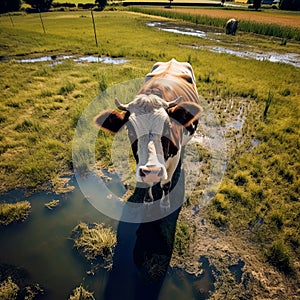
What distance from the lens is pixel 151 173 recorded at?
9.81ft

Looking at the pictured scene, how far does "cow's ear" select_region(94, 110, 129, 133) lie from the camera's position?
11.7ft

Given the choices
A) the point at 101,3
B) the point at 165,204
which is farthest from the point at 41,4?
the point at 165,204

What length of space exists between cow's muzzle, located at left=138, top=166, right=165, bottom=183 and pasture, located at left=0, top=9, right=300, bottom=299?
4.92ft

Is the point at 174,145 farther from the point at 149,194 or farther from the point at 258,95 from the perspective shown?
the point at 258,95

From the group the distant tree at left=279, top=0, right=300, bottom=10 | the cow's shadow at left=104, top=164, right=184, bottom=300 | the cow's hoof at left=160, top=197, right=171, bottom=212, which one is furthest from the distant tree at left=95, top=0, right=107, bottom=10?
the cow's shadow at left=104, top=164, right=184, bottom=300

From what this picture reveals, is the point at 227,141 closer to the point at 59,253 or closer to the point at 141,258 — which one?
the point at 141,258

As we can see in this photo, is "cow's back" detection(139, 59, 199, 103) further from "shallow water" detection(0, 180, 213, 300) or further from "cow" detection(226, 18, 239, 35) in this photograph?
"cow" detection(226, 18, 239, 35)

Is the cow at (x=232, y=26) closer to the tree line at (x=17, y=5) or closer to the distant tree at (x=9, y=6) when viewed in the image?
the tree line at (x=17, y=5)

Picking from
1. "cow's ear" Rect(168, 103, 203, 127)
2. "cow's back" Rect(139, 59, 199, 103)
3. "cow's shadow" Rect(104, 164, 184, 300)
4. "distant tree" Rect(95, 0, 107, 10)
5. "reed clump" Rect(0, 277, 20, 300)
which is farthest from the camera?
"distant tree" Rect(95, 0, 107, 10)

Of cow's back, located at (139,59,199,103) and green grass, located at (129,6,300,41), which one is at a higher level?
cow's back, located at (139,59,199,103)

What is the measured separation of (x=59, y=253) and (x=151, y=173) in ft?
7.07

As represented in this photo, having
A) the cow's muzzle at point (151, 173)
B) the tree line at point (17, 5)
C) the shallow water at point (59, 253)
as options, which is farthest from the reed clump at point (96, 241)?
the tree line at point (17, 5)

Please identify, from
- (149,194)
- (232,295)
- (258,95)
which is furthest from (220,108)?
(232,295)

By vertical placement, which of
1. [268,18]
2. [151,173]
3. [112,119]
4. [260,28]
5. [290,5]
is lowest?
[290,5]
